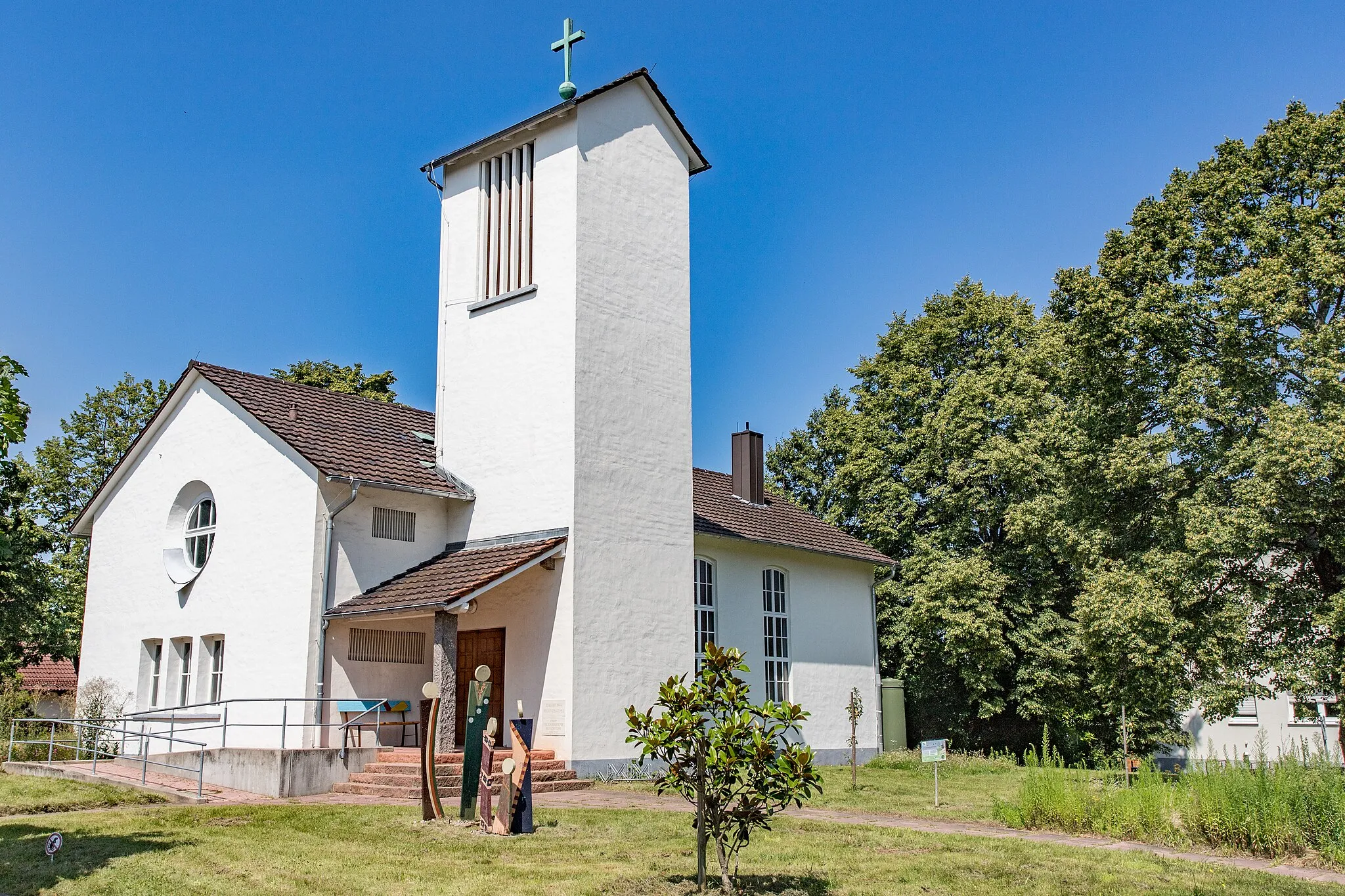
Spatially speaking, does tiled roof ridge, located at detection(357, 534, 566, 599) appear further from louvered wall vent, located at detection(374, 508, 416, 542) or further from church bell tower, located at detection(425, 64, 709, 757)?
louvered wall vent, located at detection(374, 508, 416, 542)

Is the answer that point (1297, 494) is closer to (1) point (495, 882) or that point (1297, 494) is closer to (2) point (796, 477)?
(1) point (495, 882)

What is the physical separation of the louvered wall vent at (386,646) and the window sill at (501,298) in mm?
6288

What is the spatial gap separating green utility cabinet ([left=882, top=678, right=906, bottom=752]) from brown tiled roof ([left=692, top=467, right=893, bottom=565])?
133 inches

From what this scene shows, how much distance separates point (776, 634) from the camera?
24953 mm

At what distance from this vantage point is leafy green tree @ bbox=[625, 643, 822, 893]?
26.2 ft

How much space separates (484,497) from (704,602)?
19.9 ft

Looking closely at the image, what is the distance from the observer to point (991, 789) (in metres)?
18.9

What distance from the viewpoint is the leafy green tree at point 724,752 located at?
26.2 ft

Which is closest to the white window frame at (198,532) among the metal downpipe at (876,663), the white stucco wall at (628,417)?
the white stucco wall at (628,417)

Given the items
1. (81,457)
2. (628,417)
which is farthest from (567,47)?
(81,457)

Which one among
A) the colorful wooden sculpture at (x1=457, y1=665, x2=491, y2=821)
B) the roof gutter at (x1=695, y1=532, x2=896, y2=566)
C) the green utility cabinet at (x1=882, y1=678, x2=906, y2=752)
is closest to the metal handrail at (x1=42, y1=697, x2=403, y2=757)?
the colorful wooden sculpture at (x1=457, y1=665, x2=491, y2=821)

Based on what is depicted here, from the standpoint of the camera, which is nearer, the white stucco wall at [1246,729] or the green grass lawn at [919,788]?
the green grass lawn at [919,788]

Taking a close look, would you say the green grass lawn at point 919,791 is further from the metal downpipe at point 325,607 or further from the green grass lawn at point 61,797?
the green grass lawn at point 61,797

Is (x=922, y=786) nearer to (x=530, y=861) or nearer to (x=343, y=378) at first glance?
(x=530, y=861)
